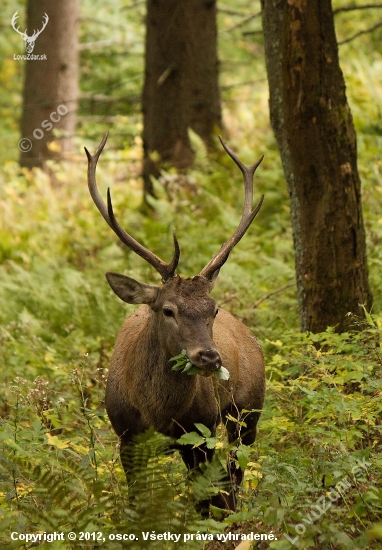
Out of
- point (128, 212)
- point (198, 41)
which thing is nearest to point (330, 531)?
point (128, 212)

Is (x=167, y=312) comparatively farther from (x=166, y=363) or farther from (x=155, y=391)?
(x=155, y=391)

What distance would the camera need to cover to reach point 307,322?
6547mm

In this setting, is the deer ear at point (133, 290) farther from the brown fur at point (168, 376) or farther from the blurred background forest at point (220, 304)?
the blurred background forest at point (220, 304)

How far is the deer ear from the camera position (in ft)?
18.3

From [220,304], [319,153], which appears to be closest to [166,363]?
[319,153]

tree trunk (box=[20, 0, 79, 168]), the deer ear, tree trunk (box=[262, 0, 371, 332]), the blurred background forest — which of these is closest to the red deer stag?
the deer ear

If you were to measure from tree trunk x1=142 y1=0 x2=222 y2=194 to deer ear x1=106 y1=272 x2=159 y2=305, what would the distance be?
6679 millimetres

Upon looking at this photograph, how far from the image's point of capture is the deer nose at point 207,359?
482cm

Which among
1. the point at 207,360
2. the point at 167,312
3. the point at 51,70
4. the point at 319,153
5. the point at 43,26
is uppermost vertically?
the point at 43,26

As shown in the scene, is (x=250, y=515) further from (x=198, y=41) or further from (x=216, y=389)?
(x=198, y=41)

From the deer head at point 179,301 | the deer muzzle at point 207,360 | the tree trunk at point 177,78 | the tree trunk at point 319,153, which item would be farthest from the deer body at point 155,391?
the tree trunk at point 177,78

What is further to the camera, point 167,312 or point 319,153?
point 319,153

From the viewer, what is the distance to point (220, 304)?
771 cm

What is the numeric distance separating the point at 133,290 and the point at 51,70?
11.5 m
